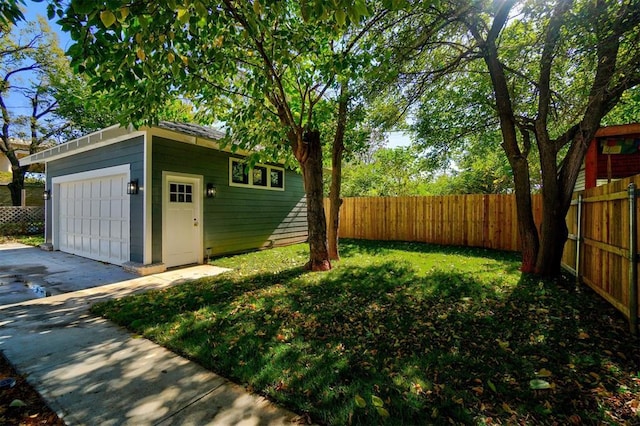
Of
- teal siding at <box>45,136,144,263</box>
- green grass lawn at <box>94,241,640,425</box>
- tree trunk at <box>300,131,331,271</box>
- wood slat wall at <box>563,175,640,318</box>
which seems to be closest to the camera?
green grass lawn at <box>94,241,640,425</box>

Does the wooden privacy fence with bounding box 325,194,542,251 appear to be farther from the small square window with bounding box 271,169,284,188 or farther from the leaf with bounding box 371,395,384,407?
the leaf with bounding box 371,395,384,407

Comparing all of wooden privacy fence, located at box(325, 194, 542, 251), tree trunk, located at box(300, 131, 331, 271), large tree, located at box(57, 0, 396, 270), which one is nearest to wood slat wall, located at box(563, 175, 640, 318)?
large tree, located at box(57, 0, 396, 270)

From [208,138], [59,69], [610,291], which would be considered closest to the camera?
[610,291]

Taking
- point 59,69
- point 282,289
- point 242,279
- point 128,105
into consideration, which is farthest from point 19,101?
point 282,289

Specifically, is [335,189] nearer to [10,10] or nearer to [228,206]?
[228,206]

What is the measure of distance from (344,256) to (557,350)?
4998 millimetres

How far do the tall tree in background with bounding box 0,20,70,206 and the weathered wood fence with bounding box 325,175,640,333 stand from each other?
14973 millimetres

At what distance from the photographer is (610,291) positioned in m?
3.45

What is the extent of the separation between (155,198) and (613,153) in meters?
9.20

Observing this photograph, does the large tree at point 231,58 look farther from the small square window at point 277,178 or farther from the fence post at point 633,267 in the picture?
the fence post at point 633,267

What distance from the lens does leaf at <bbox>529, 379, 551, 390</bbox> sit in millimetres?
2039

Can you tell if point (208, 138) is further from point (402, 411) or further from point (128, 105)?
point (402, 411)

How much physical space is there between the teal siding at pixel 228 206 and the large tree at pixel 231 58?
1.34m

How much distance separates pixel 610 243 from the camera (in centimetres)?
340
